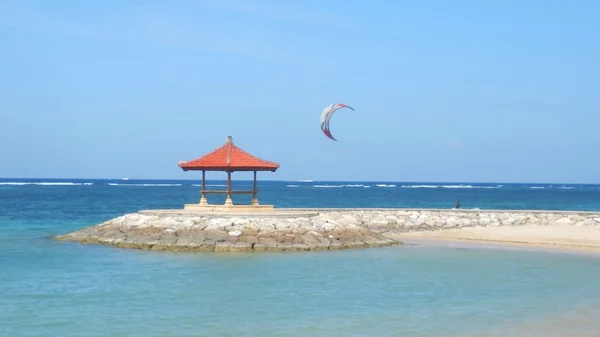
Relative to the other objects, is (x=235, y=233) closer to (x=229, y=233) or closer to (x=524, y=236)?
(x=229, y=233)

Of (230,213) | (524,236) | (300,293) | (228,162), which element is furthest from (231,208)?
(300,293)

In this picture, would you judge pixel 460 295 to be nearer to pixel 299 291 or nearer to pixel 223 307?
pixel 299 291

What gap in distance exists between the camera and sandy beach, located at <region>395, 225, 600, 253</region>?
1185 inches

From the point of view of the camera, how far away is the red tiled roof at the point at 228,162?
31500 mm

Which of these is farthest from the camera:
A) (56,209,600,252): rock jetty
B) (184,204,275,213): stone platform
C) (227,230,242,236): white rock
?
(184,204,275,213): stone platform

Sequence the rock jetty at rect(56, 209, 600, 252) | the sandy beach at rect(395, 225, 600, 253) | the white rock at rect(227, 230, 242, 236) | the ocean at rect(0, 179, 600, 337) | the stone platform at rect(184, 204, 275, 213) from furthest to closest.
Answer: the stone platform at rect(184, 204, 275, 213) → the sandy beach at rect(395, 225, 600, 253) → the white rock at rect(227, 230, 242, 236) → the rock jetty at rect(56, 209, 600, 252) → the ocean at rect(0, 179, 600, 337)

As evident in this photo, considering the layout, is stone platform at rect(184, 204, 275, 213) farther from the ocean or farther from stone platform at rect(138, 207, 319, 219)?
the ocean

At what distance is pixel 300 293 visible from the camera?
60.1 feet

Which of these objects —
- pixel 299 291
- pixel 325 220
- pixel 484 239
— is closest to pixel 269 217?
pixel 325 220

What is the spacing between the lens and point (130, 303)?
17.0 metres

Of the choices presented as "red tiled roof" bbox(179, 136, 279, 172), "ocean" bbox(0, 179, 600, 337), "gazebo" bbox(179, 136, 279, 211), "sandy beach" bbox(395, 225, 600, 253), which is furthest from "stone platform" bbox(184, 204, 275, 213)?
"sandy beach" bbox(395, 225, 600, 253)

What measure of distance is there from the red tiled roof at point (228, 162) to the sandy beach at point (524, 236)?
6911 millimetres

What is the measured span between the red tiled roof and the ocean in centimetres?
551

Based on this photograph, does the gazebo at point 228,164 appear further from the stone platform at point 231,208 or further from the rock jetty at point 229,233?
the rock jetty at point 229,233
